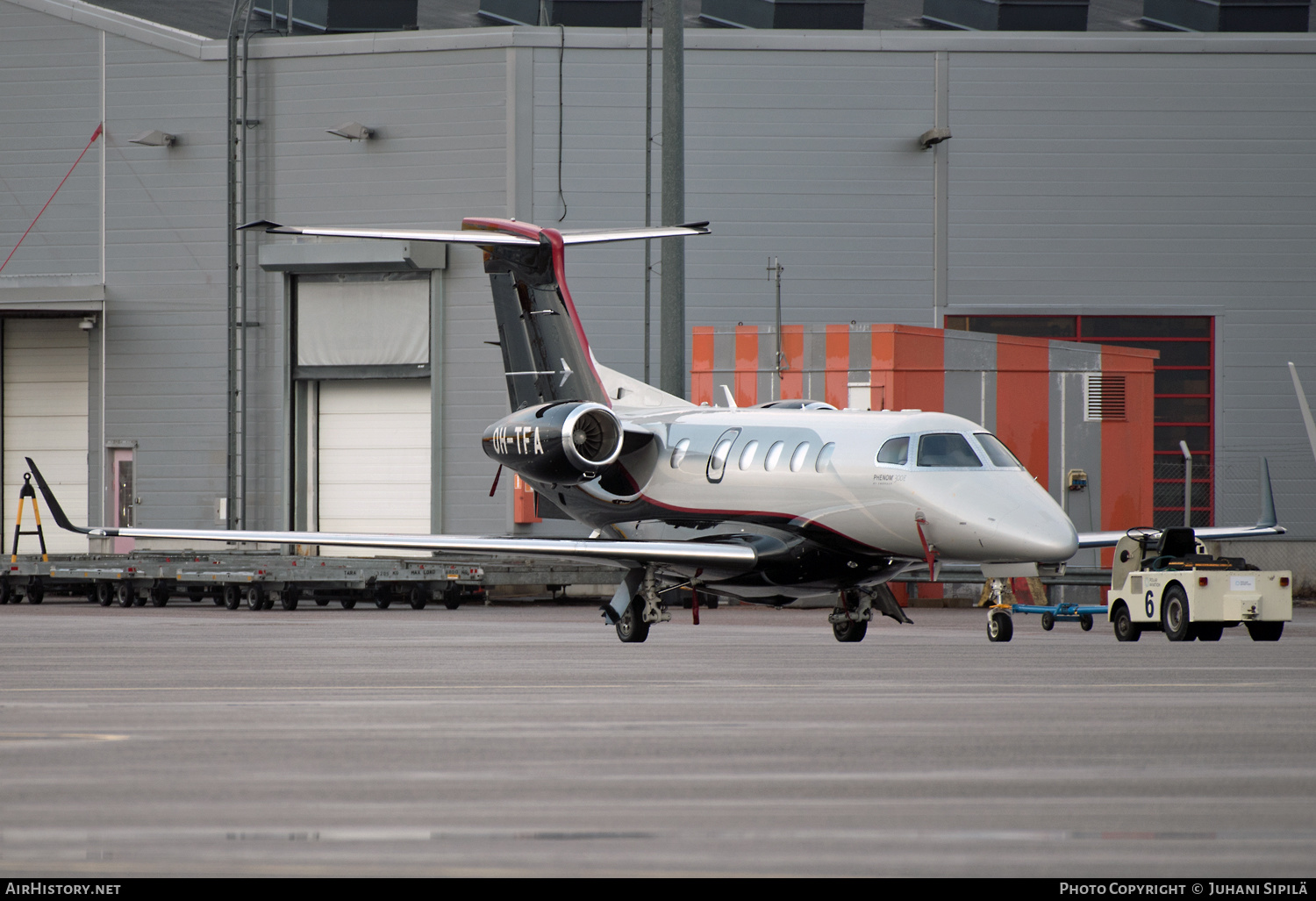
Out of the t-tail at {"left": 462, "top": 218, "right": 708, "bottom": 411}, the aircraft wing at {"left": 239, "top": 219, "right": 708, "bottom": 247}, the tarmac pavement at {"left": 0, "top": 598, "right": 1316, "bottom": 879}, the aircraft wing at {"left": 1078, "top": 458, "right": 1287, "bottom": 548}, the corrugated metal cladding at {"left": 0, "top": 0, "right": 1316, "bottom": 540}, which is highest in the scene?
the corrugated metal cladding at {"left": 0, "top": 0, "right": 1316, "bottom": 540}

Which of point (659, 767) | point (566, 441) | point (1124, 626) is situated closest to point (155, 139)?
point (566, 441)

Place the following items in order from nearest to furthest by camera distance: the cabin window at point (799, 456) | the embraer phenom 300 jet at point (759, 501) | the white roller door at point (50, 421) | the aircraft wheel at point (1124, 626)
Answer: the embraer phenom 300 jet at point (759, 501), the cabin window at point (799, 456), the aircraft wheel at point (1124, 626), the white roller door at point (50, 421)

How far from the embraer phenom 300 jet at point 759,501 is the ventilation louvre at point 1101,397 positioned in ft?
28.1

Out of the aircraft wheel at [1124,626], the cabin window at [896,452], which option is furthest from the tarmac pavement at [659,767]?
the aircraft wheel at [1124,626]

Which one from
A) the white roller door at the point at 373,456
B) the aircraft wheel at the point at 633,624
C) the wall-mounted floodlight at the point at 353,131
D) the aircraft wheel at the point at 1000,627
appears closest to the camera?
the aircraft wheel at the point at 1000,627

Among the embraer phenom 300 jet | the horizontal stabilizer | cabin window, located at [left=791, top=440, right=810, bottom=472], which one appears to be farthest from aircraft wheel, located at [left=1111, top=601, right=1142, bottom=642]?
the horizontal stabilizer

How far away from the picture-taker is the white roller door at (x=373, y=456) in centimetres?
3984

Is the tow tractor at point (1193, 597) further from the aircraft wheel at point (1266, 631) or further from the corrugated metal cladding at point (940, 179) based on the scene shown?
the corrugated metal cladding at point (940, 179)

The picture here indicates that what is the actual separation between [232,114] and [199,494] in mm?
9407

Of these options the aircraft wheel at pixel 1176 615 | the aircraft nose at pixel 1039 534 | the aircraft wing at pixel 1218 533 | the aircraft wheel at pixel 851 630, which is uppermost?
the aircraft nose at pixel 1039 534

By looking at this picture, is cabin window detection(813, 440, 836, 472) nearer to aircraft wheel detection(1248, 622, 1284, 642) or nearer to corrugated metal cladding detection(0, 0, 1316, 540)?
aircraft wheel detection(1248, 622, 1284, 642)

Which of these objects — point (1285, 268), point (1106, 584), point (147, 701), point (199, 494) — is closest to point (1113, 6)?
point (1285, 268)

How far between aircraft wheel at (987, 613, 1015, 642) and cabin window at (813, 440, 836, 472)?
2.63 meters

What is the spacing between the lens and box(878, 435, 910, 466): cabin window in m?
18.3
